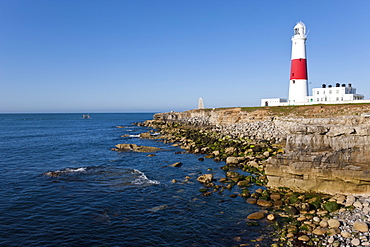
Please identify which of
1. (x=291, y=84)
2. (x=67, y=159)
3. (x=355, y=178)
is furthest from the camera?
(x=291, y=84)

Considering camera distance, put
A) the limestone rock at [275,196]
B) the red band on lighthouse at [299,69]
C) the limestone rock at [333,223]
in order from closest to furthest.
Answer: the limestone rock at [333,223] < the limestone rock at [275,196] < the red band on lighthouse at [299,69]

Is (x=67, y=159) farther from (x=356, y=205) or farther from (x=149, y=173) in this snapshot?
(x=356, y=205)

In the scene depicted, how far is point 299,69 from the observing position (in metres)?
46.3

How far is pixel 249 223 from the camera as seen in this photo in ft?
42.1

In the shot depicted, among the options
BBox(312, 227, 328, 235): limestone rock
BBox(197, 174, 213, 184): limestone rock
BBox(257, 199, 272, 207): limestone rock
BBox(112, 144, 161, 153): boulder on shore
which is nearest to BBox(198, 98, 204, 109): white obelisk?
BBox(112, 144, 161, 153): boulder on shore

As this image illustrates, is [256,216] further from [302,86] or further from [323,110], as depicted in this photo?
[302,86]

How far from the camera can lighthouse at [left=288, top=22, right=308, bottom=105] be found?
4625 cm

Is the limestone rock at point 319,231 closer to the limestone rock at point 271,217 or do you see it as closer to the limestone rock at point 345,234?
the limestone rock at point 345,234

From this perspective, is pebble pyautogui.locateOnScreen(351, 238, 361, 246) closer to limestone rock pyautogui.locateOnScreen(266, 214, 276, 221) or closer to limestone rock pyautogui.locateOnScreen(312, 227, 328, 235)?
limestone rock pyautogui.locateOnScreen(312, 227, 328, 235)

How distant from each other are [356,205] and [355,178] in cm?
207

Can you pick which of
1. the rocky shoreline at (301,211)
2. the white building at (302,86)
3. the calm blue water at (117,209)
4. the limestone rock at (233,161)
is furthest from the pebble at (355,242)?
the white building at (302,86)

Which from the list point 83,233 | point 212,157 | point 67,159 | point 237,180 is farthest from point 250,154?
point 67,159

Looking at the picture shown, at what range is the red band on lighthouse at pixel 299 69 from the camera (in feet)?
152

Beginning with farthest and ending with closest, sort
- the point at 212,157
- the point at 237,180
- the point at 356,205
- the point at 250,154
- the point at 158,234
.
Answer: the point at 212,157 < the point at 250,154 < the point at 237,180 < the point at 356,205 < the point at 158,234
